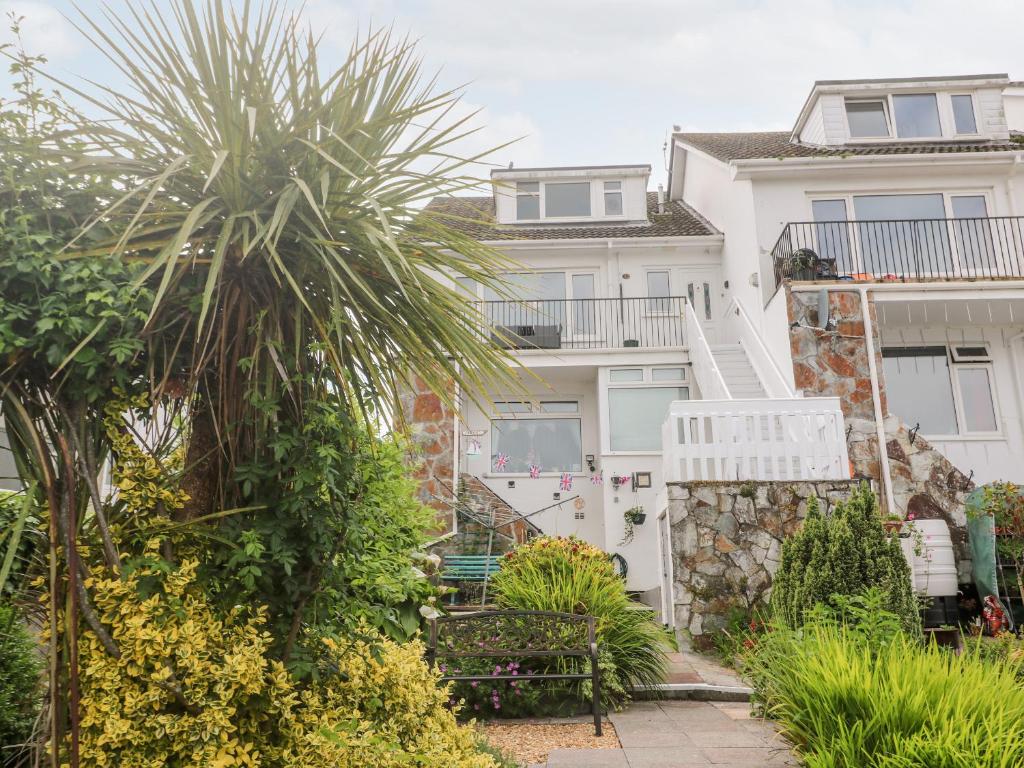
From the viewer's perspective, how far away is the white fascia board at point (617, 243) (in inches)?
583

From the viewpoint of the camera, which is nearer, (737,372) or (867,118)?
(737,372)

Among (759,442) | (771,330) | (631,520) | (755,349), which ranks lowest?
(631,520)

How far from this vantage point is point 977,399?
12.5 meters

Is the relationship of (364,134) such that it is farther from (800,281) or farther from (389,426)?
(800,281)

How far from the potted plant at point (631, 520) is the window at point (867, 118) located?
867 centimetres

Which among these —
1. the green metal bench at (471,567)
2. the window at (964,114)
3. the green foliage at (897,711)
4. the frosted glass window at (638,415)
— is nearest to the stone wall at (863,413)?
the frosted glass window at (638,415)

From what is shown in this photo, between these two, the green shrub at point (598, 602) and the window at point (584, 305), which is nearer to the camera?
the green shrub at point (598, 602)

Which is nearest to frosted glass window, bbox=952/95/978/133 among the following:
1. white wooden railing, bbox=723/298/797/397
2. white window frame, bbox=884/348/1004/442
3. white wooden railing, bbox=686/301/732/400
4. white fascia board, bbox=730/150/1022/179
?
white fascia board, bbox=730/150/1022/179

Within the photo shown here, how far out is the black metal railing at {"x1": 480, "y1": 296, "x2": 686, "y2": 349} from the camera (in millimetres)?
14523

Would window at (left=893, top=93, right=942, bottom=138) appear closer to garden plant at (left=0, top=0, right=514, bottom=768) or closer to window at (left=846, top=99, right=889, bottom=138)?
window at (left=846, top=99, right=889, bottom=138)

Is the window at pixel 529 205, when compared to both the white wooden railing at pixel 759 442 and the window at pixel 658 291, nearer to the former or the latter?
the window at pixel 658 291

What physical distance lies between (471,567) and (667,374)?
17.5ft

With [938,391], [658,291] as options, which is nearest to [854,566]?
[938,391]

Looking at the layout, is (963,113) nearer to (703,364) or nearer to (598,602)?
(703,364)
